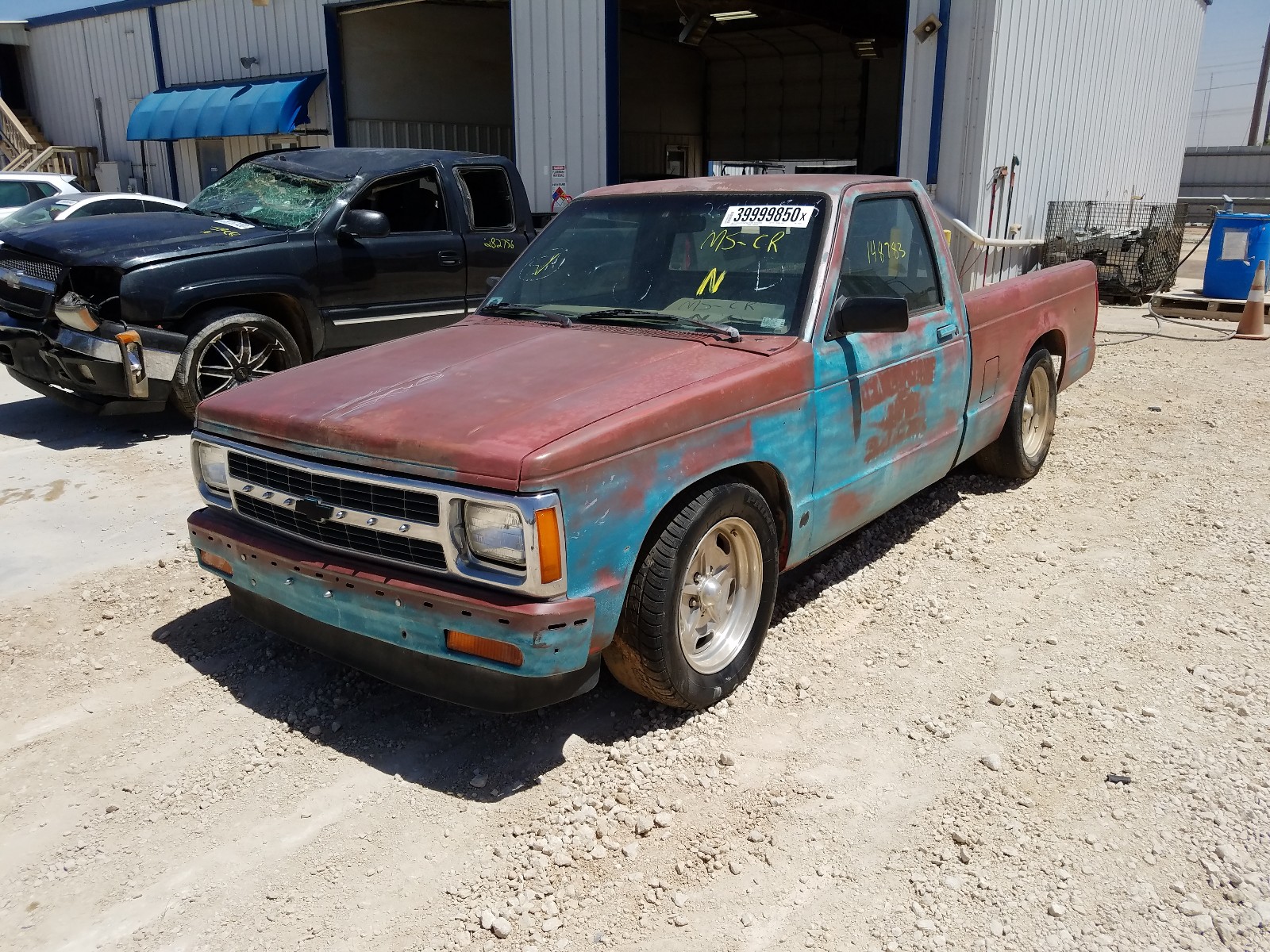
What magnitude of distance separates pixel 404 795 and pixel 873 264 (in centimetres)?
295

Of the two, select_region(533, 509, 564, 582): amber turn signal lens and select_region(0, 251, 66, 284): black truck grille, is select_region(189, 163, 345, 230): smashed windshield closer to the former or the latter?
select_region(0, 251, 66, 284): black truck grille

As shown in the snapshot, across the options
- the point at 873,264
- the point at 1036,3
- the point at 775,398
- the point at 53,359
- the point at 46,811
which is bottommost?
the point at 46,811

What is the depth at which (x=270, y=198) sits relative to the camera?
8000mm

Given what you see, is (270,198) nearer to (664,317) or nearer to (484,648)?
(664,317)

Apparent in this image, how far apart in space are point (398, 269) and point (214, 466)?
14.8 feet

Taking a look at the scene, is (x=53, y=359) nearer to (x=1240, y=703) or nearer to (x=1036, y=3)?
(x=1240, y=703)

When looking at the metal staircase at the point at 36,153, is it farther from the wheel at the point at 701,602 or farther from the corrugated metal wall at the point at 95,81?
the wheel at the point at 701,602

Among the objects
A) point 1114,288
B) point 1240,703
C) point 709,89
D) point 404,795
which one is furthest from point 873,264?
point 709,89

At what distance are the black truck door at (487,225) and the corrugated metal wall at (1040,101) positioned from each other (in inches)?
199

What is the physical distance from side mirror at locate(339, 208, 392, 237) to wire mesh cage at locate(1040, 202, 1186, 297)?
9.52 m

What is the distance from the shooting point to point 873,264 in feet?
14.7

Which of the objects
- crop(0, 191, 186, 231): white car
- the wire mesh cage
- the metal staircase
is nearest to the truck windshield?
the wire mesh cage

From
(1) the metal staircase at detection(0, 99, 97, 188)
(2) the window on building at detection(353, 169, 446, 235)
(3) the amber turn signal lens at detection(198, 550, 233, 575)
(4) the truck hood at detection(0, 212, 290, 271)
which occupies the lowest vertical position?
(3) the amber turn signal lens at detection(198, 550, 233, 575)

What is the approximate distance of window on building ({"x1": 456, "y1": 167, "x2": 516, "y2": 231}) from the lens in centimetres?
850
